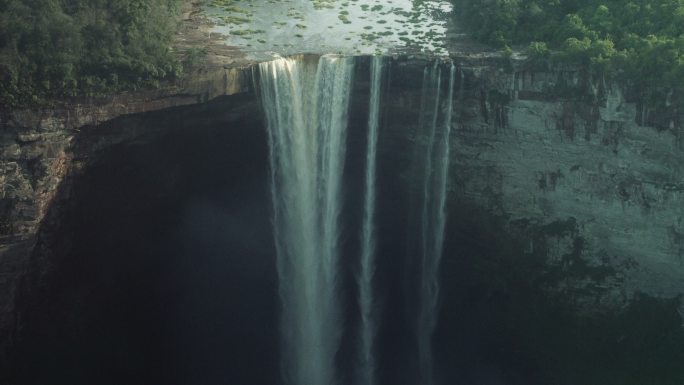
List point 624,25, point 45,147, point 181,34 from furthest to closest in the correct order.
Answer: point 181,34 < point 624,25 < point 45,147

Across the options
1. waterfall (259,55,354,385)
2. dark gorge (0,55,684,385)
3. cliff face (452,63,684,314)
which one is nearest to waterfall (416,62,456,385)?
dark gorge (0,55,684,385)

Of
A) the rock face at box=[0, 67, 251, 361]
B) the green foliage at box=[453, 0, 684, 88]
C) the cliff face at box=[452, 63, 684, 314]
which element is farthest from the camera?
the cliff face at box=[452, 63, 684, 314]

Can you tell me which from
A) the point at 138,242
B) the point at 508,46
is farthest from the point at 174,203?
the point at 508,46

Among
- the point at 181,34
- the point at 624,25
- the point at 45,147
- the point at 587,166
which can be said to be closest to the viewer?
the point at 45,147

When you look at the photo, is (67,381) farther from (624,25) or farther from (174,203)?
(624,25)

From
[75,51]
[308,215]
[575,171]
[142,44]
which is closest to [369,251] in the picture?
[308,215]

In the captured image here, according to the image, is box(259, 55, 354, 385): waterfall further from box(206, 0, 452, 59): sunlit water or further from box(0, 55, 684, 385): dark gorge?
box(206, 0, 452, 59): sunlit water

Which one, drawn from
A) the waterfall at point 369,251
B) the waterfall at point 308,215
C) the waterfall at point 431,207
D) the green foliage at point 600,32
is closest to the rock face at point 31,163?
the waterfall at point 308,215
